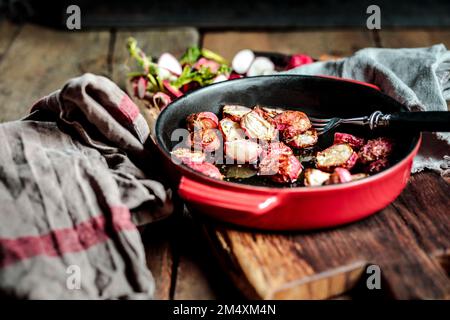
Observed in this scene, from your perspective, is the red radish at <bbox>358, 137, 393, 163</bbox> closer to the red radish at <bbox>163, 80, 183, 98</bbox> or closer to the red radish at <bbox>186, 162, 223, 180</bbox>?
the red radish at <bbox>186, 162, 223, 180</bbox>

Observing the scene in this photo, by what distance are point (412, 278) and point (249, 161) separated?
0.46 meters

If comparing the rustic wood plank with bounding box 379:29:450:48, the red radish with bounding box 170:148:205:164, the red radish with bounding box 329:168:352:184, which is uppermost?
the rustic wood plank with bounding box 379:29:450:48

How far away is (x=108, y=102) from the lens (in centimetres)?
141

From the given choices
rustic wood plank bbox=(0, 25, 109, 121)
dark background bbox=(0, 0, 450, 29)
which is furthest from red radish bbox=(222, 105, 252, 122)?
dark background bbox=(0, 0, 450, 29)

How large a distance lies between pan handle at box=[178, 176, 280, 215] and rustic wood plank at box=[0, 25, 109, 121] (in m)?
1.07

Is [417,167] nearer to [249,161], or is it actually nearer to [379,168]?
[379,168]

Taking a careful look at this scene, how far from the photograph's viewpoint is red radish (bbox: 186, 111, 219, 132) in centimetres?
149

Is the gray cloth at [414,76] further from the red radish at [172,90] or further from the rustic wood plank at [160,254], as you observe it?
the rustic wood plank at [160,254]

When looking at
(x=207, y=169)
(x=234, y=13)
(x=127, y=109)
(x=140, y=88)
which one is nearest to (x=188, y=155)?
(x=207, y=169)

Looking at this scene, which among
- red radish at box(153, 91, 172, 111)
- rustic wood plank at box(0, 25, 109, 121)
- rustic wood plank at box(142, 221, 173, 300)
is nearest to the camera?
rustic wood plank at box(142, 221, 173, 300)

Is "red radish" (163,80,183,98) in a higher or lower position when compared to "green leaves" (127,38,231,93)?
lower

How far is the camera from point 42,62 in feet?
8.25

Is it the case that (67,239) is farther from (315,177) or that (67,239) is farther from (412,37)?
(412,37)

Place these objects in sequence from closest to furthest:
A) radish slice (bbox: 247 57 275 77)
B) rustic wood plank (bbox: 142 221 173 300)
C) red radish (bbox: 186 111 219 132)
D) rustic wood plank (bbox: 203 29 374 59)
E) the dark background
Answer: rustic wood plank (bbox: 142 221 173 300), red radish (bbox: 186 111 219 132), radish slice (bbox: 247 57 275 77), rustic wood plank (bbox: 203 29 374 59), the dark background
